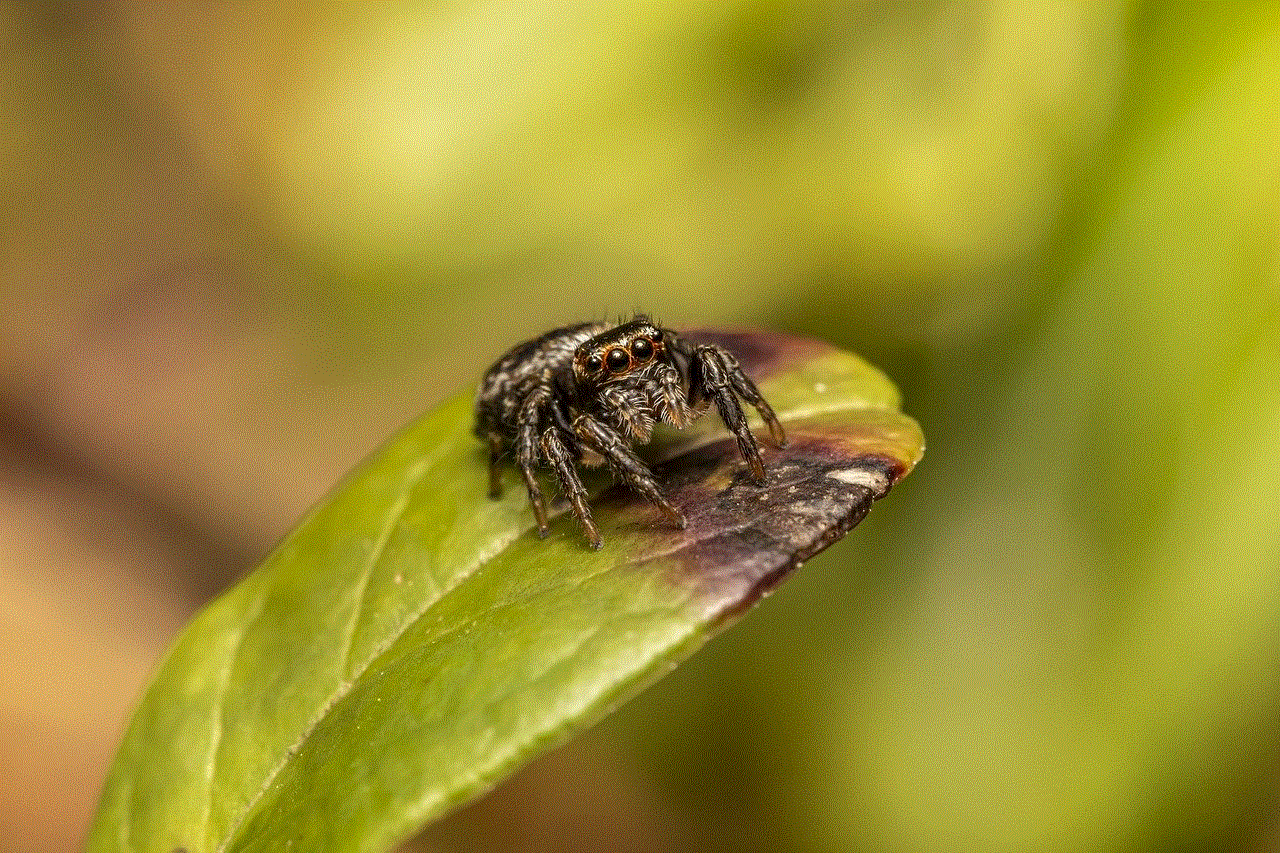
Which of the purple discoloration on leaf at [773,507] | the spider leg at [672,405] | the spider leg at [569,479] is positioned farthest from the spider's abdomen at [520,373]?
the purple discoloration on leaf at [773,507]

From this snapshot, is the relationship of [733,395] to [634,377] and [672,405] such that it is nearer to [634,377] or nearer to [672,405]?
[672,405]

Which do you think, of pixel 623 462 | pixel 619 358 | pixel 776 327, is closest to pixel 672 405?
pixel 619 358

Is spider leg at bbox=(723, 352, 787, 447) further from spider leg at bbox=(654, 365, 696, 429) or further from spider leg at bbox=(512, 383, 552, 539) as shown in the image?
spider leg at bbox=(512, 383, 552, 539)

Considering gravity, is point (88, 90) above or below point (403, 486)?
above

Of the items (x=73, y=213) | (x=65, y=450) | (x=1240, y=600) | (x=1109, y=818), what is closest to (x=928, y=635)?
(x=1109, y=818)

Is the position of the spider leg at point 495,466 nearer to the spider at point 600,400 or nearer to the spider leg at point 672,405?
the spider at point 600,400

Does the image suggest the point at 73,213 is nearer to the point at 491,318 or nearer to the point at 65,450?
the point at 65,450
